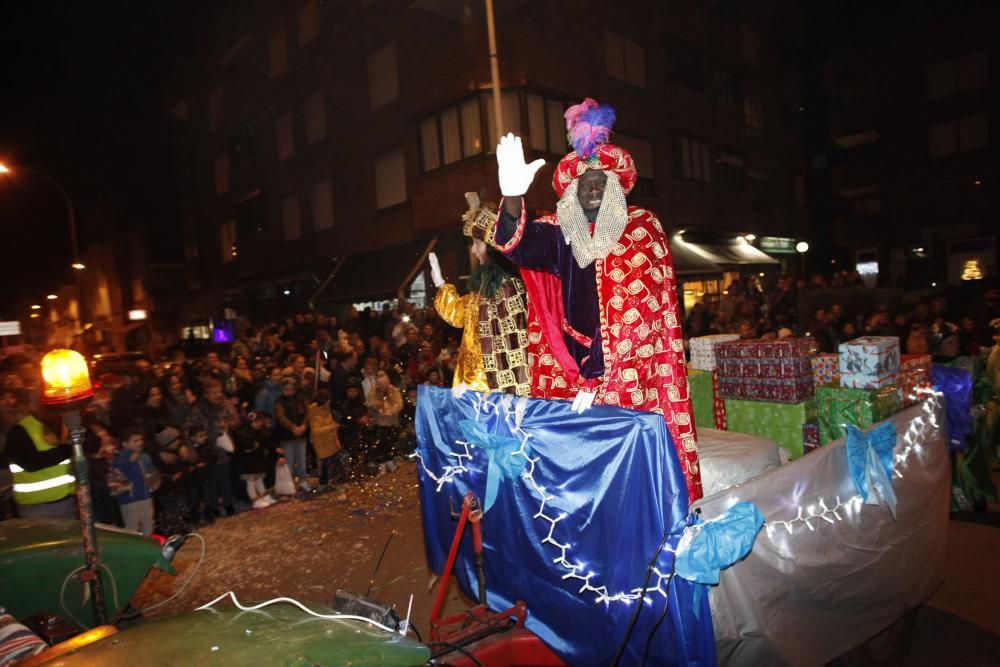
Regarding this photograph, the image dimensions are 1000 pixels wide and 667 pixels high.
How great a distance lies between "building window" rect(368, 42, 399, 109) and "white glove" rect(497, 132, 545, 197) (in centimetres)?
1678

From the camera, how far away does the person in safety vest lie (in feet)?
15.0

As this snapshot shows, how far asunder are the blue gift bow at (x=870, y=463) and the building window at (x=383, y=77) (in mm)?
17822

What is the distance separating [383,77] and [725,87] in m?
13.8

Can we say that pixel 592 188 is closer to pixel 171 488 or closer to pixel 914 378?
pixel 914 378

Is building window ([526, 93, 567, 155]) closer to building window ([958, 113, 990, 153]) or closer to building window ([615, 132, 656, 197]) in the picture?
building window ([615, 132, 656, 197])

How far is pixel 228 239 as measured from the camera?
28.4 m

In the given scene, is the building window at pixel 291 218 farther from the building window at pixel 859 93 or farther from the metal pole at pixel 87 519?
the building window at pixel 859 93

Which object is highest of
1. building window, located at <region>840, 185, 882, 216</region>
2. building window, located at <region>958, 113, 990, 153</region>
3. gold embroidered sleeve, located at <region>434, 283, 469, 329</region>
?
building window, located at <region>958, 113, 990, 153</region>

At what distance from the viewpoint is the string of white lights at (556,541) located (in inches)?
99.7

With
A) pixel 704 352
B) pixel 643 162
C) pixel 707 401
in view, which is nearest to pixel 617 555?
pixel 707 401

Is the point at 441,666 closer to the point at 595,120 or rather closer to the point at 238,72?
the point at 595,120

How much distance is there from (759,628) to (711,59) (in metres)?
24.2

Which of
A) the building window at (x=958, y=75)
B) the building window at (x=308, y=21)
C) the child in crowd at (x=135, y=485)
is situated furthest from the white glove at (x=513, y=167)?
the building window at (x=958, y=75)

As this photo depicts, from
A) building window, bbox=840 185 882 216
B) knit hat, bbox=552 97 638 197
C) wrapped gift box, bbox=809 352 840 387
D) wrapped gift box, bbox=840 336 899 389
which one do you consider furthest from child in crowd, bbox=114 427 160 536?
building window, bbox=840 185 882 216
